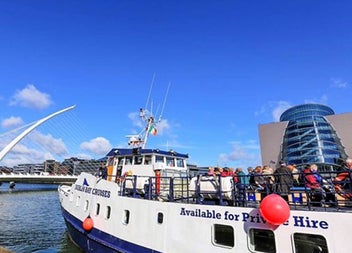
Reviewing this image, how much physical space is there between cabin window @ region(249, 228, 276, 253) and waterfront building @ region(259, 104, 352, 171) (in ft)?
227

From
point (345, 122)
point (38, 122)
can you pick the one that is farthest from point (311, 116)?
point (38, 122)

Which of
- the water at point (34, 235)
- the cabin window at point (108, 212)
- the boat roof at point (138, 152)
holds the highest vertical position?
the boat roof at point (138, 152)

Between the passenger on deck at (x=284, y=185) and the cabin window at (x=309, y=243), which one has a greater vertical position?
the passenger on deck at (x=284, y=185)

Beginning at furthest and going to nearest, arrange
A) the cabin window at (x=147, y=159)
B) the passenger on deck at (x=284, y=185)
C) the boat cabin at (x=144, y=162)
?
the cabin window at (x=147, y=159) → the boat cabin at (x=144, y=162) → the passenger on deck at (x=284, y=185)

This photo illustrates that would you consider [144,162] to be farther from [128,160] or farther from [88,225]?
[88,225]

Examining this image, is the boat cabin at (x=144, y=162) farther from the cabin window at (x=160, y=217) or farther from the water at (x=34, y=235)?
the water at (x=34, y=235)

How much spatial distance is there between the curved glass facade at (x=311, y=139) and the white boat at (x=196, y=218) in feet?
225

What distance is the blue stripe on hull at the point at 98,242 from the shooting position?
10.1 meters

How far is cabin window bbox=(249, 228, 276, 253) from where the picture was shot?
7.06 metres

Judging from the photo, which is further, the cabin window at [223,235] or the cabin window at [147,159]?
the cabin window at [147,159]

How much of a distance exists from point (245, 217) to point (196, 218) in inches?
66.8

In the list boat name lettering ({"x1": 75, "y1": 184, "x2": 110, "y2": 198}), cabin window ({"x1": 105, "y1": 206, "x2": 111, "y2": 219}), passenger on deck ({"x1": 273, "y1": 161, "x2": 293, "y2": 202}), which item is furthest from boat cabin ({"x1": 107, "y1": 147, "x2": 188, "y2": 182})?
passenger on deck ({"x1": 273, "y1": 161, "x2": 293, "y2": 202})

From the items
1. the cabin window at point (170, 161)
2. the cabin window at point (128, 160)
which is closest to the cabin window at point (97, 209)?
the cabin window at point (128, 160)

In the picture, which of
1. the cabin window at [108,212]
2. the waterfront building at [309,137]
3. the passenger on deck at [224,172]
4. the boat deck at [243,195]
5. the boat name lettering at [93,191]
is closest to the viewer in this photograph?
the boat deck at [243,195]
